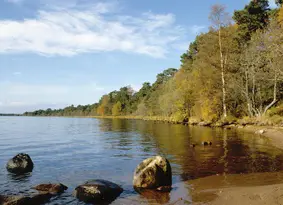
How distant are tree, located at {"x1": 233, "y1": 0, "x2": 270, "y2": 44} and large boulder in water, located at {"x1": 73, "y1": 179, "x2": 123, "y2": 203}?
54.2 metres

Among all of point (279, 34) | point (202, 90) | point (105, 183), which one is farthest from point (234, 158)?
point (202, 90)

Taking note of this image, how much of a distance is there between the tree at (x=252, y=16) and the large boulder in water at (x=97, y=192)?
5424 cm

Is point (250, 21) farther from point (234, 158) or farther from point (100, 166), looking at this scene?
point (100, 166)

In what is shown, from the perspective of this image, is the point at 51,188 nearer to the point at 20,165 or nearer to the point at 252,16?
the point at 20,165

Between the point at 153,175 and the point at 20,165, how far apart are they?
8.95m

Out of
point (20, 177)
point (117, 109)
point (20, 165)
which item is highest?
point (117, 109)

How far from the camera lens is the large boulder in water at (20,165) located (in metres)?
16.5

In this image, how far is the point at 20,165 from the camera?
16594 millimetres

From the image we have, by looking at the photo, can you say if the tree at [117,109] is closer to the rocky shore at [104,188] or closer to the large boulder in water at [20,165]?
the large boulder in water at [20,165]

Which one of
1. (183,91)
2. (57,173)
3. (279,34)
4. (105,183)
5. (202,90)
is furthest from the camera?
(183,91)

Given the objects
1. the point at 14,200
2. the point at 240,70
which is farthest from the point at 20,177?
the point at 240,70

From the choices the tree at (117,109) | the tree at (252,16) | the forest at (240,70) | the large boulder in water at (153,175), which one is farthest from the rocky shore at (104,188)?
the tree at (117,109)

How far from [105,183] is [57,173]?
5.16 metres

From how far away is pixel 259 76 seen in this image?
40.6 m
